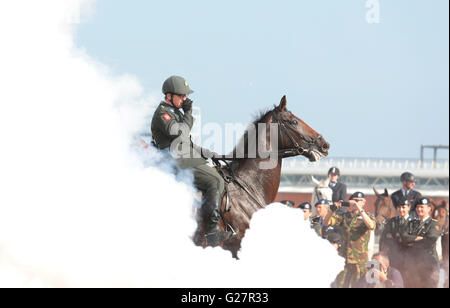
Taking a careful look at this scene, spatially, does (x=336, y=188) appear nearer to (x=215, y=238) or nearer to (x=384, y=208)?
(x=384, y=208)

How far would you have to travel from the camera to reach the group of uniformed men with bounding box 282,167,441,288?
15.5 meters

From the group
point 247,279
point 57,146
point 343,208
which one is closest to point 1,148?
point 57,146

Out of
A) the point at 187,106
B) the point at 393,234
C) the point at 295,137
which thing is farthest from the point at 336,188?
the point at 187,106

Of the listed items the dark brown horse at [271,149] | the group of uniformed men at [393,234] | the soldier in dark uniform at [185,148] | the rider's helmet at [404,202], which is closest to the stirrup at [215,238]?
the soldier in dark uniform at [185,148]

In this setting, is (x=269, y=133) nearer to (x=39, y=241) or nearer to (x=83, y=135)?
(x=83, y=135)

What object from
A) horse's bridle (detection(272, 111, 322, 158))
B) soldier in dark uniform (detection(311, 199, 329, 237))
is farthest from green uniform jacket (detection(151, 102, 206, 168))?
soldier in dark uniform (detection(311, 199, 329, 237))

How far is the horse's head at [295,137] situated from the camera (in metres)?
12.7

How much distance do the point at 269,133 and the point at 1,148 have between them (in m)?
4.12

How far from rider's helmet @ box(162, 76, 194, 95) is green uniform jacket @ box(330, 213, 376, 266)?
6168 mm

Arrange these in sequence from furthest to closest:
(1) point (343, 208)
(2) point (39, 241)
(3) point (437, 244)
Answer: (1) point (343, 208) < (3) point (437, 244) < (2) point (39, 241)

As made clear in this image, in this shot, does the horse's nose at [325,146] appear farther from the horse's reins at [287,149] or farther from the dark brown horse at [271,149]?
the horse's reins at [287,149]

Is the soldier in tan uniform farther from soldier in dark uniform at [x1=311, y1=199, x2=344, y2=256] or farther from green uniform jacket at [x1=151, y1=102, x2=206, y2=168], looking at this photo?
green uniform jacket at [x1=151, y1=102, x2=206, y2=168]

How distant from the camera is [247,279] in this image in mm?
11797

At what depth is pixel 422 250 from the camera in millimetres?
15516
